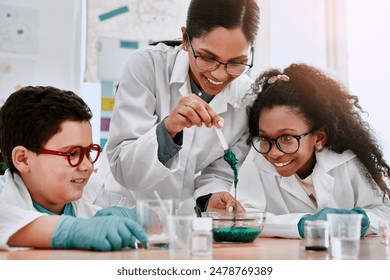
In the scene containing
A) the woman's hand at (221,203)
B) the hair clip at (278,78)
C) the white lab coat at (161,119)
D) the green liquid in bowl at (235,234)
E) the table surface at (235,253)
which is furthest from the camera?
the hair clip at (278,78)

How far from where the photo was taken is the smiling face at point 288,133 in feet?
4.32

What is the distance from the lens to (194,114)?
42.8 inches

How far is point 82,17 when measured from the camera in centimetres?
140

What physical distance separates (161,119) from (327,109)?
464 mm

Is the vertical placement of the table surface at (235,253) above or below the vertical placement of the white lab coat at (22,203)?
below

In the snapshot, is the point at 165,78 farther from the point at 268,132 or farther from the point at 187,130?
the point at 268,132

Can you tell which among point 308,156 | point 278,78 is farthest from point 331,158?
point 278,78

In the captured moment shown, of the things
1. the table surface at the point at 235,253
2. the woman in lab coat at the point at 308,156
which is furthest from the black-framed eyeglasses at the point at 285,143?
the table surface at the point at 235,253

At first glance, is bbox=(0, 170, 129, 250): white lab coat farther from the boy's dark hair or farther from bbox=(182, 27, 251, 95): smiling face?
bbox=(182, 27, 251, 95): smiling face

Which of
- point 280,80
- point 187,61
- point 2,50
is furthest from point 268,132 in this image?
point 2,50

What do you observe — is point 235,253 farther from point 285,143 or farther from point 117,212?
point 285,143

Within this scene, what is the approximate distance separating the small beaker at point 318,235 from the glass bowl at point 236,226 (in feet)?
0.38

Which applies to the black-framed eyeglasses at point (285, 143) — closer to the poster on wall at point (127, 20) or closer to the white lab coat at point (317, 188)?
the white lab coat at point (317, 188)

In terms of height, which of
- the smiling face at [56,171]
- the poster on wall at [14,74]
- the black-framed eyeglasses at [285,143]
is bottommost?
the smiling face at [56,171]
